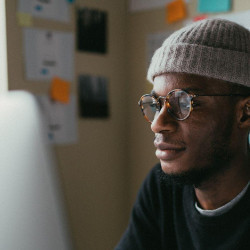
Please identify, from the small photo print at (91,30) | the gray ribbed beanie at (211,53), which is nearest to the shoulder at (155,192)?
the gray ribbed beanie at (211,53)

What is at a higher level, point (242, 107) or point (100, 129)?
point (242, 107)

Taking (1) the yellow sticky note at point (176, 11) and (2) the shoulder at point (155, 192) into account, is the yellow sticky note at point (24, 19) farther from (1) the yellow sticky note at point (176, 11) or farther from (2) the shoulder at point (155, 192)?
(2) the shoulder at point (155, 192)

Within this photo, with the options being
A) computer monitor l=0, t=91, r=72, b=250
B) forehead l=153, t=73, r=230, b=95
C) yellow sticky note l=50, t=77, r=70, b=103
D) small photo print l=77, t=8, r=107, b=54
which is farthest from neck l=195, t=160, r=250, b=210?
small photo print l=77, t=8, r=107, b=54

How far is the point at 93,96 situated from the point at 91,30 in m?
0.31

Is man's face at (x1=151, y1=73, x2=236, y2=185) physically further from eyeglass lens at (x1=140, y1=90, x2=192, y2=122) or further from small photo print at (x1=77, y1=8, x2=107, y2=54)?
small photo print at (x1=77, y1=8, x2=107, y2=54)

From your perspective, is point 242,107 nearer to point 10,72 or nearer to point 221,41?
point 221,41

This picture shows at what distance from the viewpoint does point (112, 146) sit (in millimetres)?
1800

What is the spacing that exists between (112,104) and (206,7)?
2.12 feet

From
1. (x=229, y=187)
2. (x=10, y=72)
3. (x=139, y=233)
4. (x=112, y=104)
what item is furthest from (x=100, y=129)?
(x=229, y=187)

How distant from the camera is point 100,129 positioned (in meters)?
1.75

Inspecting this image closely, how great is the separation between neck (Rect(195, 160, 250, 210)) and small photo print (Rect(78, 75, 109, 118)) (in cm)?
84

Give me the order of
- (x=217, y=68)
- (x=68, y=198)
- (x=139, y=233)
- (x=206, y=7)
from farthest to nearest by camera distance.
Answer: (x=68, y=198) < (x=206, y=7) < (x=139, y=233) < (x=217, y=68)

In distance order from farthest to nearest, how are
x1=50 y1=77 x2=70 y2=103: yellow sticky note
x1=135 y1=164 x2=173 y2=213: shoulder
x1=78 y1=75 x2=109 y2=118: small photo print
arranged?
x1=78 y1=75 x2=109 y2=118: small photo print
x1=50 y1=77 x2=70 y2=103: yellow sticky note
x1=135 y1=164 x2=173 y2=213: shoulder

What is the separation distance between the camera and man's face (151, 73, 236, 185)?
2.98 feet
